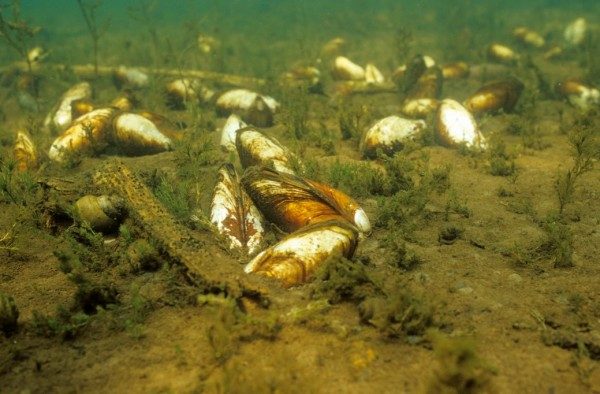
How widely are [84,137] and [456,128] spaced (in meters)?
5.44

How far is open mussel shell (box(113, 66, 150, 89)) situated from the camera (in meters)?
9.23

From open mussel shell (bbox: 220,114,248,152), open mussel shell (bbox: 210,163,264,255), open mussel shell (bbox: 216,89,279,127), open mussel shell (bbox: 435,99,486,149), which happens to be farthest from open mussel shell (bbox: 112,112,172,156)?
open mussel shell (bbox: 435,99,486,149)

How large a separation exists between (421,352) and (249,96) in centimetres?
567

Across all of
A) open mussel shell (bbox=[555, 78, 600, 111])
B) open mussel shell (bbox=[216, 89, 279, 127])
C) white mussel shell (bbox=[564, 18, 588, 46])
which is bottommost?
open mussel shell (bbox=[216, 89, 279, 127])

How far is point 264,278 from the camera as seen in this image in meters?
2.75

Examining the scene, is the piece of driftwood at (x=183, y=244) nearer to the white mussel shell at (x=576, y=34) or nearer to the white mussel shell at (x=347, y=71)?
the white mussel shell at (x=347, y=71)

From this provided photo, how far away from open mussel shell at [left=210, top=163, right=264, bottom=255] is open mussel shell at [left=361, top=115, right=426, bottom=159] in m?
2.35

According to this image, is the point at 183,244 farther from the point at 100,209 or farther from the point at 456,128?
the point at 456,128

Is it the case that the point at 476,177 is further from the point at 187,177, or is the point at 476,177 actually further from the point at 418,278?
the point at 187,177

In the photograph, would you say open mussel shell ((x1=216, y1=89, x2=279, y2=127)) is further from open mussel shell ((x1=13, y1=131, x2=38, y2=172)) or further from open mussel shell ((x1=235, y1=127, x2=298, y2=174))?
open mussel shell ((x1=13, y1=131, x2=38, y2=172))

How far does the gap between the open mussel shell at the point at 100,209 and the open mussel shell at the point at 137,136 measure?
216 centimetres

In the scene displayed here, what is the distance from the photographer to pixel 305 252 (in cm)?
287

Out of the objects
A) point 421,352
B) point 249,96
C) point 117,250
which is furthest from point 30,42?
point 421,352

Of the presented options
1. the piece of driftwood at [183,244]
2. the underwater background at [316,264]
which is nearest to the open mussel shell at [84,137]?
the underwater background at [316,264]
